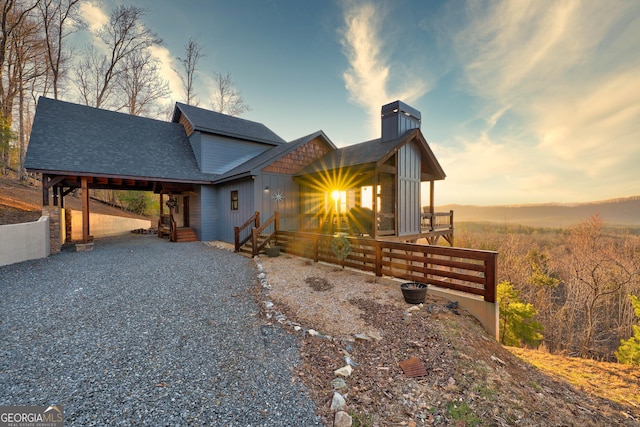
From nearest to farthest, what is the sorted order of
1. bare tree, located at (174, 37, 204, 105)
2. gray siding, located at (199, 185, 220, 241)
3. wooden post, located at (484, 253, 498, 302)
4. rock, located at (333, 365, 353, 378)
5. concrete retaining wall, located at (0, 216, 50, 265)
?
rock, located at (333, 365, 353, 378)
wooden post, located at (484, 253, 498, 302)
concrete retaining wall, located at (0, 216, 50, 265)
gray siding, located at (199, 185, 220, 241)
bare tree, located at (174, 37, 204, 105)

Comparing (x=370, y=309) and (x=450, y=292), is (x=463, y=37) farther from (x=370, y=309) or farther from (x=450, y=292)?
(x=370, y=309)

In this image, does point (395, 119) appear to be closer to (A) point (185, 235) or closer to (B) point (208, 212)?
(B) point (208, 212)

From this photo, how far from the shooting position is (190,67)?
2380 cm

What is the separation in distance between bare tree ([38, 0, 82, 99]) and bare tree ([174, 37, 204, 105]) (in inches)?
291

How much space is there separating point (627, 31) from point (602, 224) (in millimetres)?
14970

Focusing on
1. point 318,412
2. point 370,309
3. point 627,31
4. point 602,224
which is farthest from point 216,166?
point 602,224

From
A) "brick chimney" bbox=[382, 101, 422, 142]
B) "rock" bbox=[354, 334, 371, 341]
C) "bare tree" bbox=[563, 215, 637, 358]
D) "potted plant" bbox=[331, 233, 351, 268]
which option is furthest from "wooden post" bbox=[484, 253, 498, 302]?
"bare tree" bbox=[563, 215, 637, 358]

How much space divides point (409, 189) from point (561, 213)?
53104mm

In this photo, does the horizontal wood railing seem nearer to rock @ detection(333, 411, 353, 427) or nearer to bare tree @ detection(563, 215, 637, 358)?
rock @ detection(333, 411, 353, 427)

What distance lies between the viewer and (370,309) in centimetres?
489

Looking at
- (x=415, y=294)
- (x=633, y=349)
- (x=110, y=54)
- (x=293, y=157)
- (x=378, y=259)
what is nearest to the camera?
(x=415, y=294)

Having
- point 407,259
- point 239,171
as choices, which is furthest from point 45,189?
point 407,259

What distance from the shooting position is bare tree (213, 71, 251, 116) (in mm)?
25234

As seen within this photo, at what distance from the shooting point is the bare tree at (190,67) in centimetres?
2334
